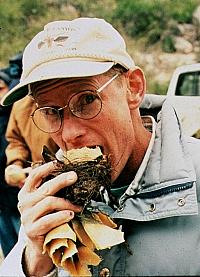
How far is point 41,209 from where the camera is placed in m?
2.25

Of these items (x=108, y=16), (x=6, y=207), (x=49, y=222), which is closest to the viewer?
(x=49, y=222)

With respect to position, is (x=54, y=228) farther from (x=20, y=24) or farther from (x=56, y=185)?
(x=20, y=24)

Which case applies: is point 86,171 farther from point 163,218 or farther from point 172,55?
point 172,55

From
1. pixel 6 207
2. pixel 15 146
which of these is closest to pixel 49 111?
pixel 15 146

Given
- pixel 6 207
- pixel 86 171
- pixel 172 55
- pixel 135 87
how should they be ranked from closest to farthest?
pixel 86 171
pixel 135 87
pixel 6 207
pixel 172 55

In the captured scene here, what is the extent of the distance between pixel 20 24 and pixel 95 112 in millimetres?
23708

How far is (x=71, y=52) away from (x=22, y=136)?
328 cm

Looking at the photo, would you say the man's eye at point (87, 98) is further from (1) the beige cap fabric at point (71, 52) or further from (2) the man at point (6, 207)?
(2) the man at point (6, 207)

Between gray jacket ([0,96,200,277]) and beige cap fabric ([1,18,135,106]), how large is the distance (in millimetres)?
386

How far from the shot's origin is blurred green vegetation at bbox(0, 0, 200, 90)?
77.9ft

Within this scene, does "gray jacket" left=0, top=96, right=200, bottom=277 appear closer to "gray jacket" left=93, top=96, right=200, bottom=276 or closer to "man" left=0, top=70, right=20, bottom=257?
"gray jacket" left=93, top=96, right=200, bottom=276

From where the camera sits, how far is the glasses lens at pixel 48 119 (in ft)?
8.13

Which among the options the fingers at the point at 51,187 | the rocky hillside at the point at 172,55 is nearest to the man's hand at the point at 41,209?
the fingers at the point at 51,187

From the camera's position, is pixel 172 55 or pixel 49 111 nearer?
pixel 49 111
